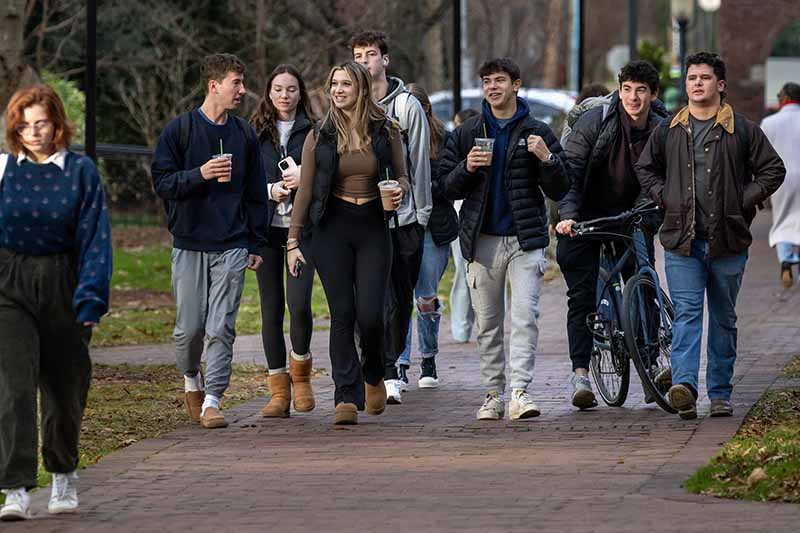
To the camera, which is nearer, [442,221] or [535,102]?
[442,221]

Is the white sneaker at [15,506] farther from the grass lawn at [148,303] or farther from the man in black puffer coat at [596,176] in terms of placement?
the grass lawn at [148,303]

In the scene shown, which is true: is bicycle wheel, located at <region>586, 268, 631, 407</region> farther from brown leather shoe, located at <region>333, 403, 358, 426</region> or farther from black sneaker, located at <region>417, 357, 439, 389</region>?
brown leather shoe, located at <region>333, 403, 358, 426</region>

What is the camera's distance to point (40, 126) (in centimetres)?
708

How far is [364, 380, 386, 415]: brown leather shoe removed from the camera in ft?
32.0

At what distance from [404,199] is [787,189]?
27.8 feet

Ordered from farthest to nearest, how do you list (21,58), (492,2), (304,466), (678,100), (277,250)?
(492,2), (678,100), (21,58), (277,250), (304,466)

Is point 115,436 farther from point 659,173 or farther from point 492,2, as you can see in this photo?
point 492,2

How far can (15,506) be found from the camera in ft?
22.9

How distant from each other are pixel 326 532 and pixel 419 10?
23600mm

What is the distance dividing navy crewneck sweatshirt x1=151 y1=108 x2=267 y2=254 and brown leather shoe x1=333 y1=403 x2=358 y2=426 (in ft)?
3.10

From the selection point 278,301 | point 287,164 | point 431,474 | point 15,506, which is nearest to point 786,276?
point 278,301

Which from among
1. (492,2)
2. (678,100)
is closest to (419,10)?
(678,100)

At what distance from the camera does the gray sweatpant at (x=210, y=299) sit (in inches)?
366

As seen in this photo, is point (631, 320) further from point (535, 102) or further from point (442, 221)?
point (535, 102)
